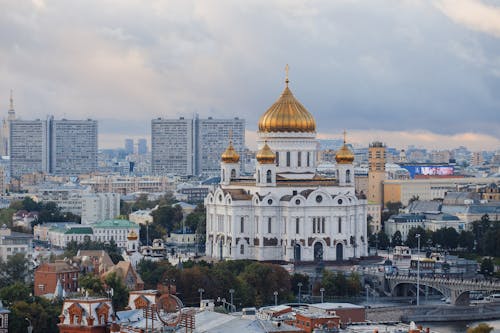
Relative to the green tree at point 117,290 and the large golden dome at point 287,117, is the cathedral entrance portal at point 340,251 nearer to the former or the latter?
the large golden dome at point 287,117

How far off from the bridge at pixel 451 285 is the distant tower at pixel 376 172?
1984 inches

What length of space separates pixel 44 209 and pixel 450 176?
45.1 metres

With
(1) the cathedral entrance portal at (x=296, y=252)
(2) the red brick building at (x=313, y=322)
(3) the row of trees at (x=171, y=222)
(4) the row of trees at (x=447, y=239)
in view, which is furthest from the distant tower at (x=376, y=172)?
(2) the red brick building at (x=313, y=322)

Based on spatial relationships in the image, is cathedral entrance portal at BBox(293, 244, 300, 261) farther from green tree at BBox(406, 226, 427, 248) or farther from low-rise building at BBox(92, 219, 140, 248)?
low-rise building at BBox(92, 219, 140, 248)

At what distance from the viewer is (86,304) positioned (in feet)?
127

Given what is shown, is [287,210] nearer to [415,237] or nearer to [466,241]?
[415,237]

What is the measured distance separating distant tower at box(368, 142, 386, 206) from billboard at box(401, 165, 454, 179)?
17.3m

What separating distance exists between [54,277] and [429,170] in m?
84.2

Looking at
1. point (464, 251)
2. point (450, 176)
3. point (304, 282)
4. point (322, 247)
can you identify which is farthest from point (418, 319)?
point (450, 176)

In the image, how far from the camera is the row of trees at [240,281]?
62.2 m

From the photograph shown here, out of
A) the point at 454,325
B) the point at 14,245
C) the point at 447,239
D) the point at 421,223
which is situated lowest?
the point at 454,325

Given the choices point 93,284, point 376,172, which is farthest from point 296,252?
point 376,172

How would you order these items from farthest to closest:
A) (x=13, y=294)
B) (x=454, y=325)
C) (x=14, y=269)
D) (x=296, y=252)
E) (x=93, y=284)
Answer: (x=296, y=252)
(x=14, y=269)
(x=454, y=325)
(x=93, y=284)
(x=13, y=294)

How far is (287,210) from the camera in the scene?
76.1 metres
